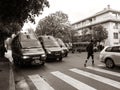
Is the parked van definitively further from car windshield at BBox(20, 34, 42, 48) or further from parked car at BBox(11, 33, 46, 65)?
parked car at BBox(11, 33, 46, 65)

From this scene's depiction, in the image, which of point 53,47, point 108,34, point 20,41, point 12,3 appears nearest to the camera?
point 12,3

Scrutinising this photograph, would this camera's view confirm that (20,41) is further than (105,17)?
No

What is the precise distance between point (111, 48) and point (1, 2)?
7.00 meters

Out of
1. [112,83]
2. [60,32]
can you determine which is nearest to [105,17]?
[60,32]

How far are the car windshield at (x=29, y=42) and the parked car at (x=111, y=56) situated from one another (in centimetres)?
496

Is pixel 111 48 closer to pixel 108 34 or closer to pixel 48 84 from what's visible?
pixel 48 84

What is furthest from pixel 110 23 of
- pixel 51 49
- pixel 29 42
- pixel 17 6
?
pixel 17 6

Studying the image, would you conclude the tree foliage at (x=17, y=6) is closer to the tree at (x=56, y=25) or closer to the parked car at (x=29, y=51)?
the parked car at (x=29, y=51)

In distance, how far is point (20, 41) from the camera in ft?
40.3

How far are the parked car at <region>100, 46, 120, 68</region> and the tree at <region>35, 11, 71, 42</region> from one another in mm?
26427

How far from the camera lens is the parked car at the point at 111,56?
9474 millimetres

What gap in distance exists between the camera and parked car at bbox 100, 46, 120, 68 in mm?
9474

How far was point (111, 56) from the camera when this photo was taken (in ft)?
32.2

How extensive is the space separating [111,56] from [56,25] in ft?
92.3
